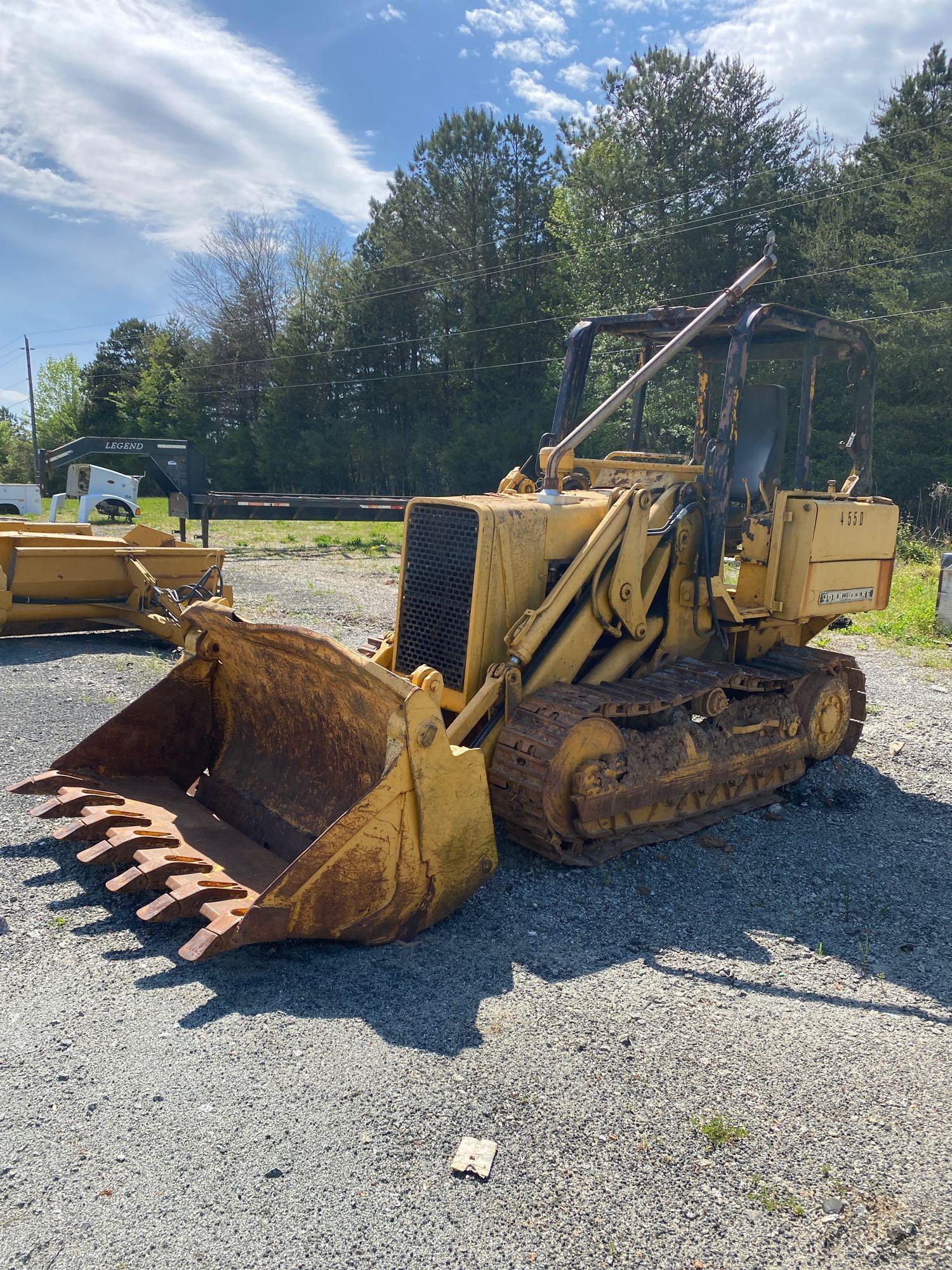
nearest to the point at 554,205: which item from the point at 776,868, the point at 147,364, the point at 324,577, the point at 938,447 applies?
the point at 938,447

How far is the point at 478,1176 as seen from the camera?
267 centimetres

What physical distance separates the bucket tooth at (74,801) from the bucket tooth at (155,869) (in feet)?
1.70

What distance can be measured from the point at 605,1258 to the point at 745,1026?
1.29 meters

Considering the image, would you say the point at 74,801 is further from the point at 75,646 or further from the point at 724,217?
the point at 724,217

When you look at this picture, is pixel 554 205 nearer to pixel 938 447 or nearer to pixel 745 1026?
pixel 938 447

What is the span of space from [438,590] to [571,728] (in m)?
1.06

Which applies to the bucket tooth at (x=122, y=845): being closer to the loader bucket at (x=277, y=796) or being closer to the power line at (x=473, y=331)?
the loader bucket at (x=277, y=796)

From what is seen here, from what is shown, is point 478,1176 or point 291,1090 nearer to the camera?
point 478,1176

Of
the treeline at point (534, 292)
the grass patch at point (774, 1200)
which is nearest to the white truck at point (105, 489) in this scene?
the treeline at point (534, 292)

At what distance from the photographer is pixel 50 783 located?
4500 mm

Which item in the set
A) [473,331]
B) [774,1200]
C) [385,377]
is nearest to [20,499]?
[473,331]

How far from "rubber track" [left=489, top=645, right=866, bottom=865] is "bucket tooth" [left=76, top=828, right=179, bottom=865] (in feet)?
5.13

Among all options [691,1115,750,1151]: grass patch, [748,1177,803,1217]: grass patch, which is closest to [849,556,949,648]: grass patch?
[691,1115,750,1151]: grass patch

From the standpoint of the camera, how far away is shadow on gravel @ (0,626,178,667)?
30.1 feet
